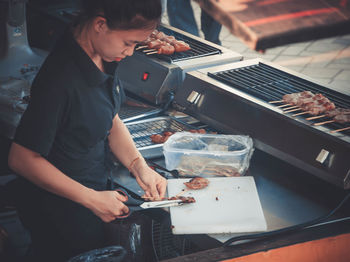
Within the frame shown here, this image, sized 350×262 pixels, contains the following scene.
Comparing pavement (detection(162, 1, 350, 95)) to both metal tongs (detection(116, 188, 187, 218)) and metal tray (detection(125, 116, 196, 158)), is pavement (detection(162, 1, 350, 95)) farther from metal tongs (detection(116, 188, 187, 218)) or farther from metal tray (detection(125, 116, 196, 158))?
metal tongs (detection(116, 188, 187, 218))

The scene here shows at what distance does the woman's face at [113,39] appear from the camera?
140 centimetres

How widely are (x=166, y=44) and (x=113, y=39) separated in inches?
57.0

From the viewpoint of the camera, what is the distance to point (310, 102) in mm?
2008

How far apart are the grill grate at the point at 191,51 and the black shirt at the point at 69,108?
3.36 ft

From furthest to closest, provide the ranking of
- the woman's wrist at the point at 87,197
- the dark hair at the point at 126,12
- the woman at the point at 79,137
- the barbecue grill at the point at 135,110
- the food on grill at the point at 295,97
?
the barbecue grill at the point at 135,110
the food on grill at the point at 295,97
the woman's wrist at the point at 87,197
the woman at the point at 79,137
the dark hair at the point at 126,12

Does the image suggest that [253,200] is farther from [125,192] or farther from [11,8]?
[11,8]

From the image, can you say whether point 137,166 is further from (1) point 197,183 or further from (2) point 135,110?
(2) point 135,110

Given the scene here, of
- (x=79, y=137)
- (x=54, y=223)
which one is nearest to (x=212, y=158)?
(x=79, y=137)

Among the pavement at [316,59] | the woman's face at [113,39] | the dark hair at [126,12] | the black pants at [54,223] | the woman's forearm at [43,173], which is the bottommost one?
the black pants at [54,223]

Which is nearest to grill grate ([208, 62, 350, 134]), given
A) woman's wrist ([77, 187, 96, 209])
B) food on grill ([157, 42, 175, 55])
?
food on grill ([157, 42, 175, 55])

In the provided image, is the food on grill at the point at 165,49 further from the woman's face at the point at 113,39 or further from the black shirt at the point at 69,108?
the woman's face at the point at 113,39

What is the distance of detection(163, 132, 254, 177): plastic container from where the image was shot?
1969 millimetres

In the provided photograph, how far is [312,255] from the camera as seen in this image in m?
1.61

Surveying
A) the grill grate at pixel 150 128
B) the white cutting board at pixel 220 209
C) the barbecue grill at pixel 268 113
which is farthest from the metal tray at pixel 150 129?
the white cutting board at pixel 220 209
